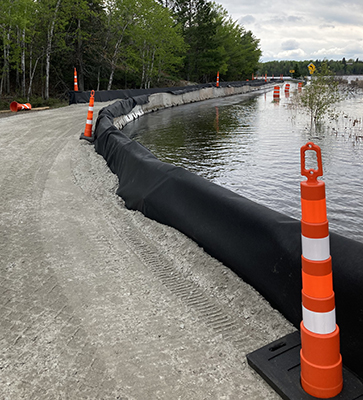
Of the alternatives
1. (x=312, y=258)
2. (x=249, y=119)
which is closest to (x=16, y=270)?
(x=312, y=258)

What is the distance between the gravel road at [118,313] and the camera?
98.0 inches

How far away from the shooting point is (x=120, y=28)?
122ft

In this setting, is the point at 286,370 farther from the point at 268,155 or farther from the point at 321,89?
the point at 321,89

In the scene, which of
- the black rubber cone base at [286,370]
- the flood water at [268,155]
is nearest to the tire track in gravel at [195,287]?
the black rubber cone base at [286,370]

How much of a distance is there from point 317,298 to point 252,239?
4.17ft

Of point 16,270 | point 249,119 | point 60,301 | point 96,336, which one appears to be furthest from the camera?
point 249,119

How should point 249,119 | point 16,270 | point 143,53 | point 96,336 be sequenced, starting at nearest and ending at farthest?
1. point 96,336
2. point 16,270
3. point 249,119
4. point 143,53

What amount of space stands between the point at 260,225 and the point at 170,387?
1.55 meters

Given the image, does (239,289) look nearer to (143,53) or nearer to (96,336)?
(96,336)

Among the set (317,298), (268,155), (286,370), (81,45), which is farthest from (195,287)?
(81,45)

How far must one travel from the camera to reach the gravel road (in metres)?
2.49

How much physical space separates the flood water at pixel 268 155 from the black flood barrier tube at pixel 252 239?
2.48 metres

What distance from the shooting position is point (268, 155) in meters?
10.9

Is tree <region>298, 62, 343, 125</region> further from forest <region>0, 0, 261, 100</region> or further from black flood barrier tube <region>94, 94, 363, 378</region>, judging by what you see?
forest <region>0, 0, 261, 100</region>
